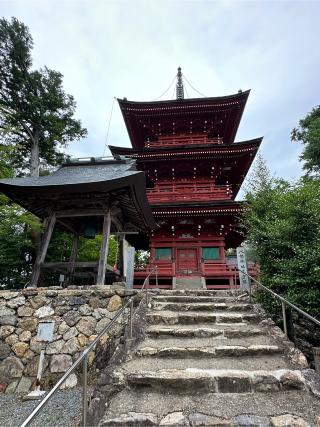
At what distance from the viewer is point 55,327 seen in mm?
5539

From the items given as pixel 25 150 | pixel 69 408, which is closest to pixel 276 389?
pixel 69 408

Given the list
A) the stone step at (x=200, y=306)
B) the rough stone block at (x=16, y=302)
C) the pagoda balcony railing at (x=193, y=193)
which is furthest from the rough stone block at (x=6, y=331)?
the pagoda balcony railing at (x=193, y=193)

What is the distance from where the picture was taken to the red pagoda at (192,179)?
11312 millimetres

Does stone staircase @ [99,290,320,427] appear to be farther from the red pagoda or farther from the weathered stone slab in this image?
the red pagoda

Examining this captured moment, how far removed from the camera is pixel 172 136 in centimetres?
1472

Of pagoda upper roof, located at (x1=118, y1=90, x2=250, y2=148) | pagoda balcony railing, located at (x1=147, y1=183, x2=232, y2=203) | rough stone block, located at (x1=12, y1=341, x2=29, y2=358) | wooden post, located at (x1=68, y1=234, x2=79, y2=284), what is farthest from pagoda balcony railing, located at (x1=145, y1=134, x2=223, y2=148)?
rough stone block, located at (x1=12, y1=341, x2=29, y2=358)

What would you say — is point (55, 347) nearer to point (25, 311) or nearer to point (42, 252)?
point (25, 311)

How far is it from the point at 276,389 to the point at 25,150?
20.3m

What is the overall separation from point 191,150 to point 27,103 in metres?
13.6

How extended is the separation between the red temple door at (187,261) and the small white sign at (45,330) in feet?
24.0

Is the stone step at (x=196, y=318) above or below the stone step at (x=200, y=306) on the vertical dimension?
below

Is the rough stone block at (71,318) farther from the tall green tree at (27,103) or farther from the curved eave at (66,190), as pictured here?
the tall green tree at (27,103)

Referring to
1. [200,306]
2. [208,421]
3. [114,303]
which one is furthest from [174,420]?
[114,303]

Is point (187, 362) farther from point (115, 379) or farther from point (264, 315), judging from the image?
point (264, 315)
